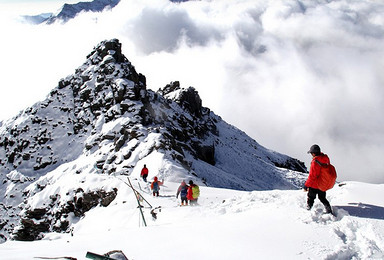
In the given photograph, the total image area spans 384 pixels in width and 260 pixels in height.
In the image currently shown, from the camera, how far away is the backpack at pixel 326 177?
28.4 ft

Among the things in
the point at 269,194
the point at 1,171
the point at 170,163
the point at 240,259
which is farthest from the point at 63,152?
the point at 240,259

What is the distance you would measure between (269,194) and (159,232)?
20.9 ft

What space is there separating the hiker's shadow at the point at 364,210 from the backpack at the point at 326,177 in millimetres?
880

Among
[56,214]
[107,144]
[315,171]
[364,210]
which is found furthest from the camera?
[107,144]

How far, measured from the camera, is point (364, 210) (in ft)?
28.1

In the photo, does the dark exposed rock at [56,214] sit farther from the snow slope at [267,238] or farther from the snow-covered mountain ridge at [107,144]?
the snow slope at [267,238]

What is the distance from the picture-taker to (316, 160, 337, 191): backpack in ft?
→ 28.4

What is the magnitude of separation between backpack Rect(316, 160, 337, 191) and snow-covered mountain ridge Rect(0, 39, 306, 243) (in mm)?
26444

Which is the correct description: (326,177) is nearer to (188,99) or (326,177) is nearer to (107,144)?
(107,144)

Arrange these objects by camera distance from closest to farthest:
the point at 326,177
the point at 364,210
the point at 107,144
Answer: the point at 364,210 < the point at 326,177 < the point at 107,144

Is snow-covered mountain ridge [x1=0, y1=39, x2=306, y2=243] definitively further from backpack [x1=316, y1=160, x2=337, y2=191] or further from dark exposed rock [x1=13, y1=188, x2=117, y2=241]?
backpack [x1=316, y1=160, x2=337, y2=191]

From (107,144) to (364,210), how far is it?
5162 cm

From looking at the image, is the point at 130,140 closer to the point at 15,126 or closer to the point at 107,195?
the point at 107,195

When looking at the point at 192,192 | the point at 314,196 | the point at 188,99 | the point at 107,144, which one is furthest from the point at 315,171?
the point at 188,99
